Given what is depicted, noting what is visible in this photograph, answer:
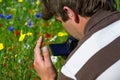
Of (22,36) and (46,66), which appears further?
(22,36)

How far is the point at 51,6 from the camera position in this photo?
2.48m

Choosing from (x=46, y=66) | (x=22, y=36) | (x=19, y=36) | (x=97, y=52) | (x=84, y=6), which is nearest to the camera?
(x=97, y=52)

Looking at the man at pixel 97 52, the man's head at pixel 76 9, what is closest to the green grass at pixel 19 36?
the man's head at pixel 76 9

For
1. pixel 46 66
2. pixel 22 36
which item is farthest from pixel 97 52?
pixel 22 36

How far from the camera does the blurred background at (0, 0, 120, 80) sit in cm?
380

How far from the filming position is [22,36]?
4.18 metres

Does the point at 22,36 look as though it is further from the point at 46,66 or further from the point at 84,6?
the point at 84,6

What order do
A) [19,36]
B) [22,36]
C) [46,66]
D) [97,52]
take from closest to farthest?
[97,52], [46,66], [22,36], [19,36]

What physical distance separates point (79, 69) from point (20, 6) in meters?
3.14

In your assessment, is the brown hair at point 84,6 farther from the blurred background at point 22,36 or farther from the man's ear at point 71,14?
the blurred background at point 22,36

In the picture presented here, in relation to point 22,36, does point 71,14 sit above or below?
above

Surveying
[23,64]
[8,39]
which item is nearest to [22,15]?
[8,39]

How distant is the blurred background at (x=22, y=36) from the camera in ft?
12.5

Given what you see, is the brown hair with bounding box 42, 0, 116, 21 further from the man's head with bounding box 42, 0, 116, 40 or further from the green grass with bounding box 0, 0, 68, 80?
the green grass with bounding box 0, 0, 68, 80
